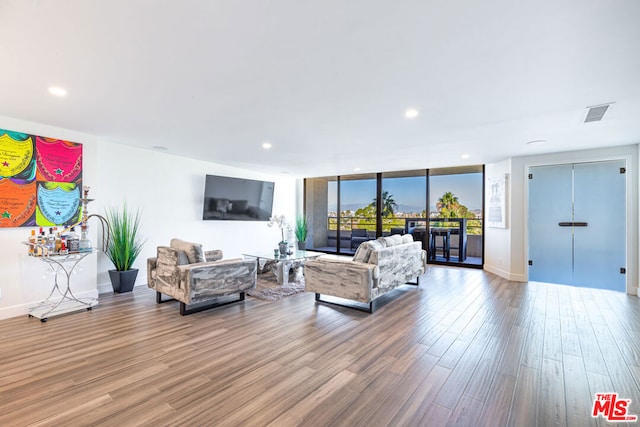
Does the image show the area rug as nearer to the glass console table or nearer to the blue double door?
the glass console table

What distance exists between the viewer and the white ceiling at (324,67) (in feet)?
5.80

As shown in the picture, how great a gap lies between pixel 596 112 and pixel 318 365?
410cm

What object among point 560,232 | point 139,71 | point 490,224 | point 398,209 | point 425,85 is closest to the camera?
point 139,71

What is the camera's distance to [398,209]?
873 centimetres

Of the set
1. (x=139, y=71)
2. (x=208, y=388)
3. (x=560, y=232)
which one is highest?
(x=139, y=71)

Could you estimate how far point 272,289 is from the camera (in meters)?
5.07

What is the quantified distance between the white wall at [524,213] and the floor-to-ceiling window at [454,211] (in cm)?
91

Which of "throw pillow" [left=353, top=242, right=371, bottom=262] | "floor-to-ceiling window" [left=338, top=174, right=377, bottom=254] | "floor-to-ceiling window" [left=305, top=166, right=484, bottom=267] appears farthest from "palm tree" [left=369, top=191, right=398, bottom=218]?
"throw pillow" [left=353, top=242, right=371, bottom=262]

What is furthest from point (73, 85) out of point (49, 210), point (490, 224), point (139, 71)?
point (490, 224)

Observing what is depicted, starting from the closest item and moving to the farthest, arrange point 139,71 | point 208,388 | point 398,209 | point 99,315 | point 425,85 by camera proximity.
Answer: point 208,388 → point 139,71 → point 425,85 → point 99,315 → point 398,209

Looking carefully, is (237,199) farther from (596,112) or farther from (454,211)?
(596,112)

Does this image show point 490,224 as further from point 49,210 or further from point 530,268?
point 49,210

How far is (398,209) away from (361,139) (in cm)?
449

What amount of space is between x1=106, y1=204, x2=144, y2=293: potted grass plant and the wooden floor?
64 centimetres
